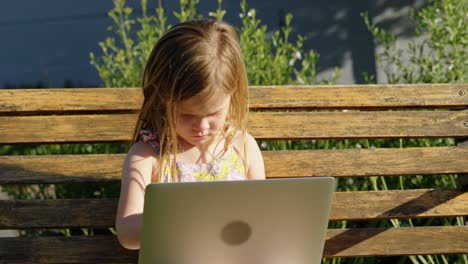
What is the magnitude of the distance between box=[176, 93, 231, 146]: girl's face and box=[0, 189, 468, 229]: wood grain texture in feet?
1.62

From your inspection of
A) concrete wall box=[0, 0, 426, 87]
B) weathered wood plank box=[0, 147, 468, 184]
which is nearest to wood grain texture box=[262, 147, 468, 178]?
weathered wood plank box=[0, 147, 468, 184]

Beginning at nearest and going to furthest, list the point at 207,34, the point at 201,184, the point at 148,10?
the point at 201,184
the point at 207,34
the point at 148,10

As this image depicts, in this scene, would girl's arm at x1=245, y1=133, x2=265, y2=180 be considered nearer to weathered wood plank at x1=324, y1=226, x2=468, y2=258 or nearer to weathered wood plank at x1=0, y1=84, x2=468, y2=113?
weathered wood plank at x1=0, y1=84, x2=468, y2=113

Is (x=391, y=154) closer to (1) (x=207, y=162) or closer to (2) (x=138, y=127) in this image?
(1) (x=207, y=162)

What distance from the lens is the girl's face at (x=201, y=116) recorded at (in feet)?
8.40

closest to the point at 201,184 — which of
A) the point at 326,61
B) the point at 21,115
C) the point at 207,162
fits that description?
the point at 207,162

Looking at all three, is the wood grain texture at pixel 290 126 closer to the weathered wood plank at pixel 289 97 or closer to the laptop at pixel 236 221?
the weathered wood plank at pixel 289 97

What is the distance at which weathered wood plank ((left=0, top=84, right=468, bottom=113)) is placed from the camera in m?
3.04

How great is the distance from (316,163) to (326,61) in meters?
2.90

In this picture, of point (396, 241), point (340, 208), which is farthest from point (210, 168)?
point (396, 241)

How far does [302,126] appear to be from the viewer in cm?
311

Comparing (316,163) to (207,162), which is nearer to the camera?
(207,162)

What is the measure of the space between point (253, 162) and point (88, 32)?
13.6 ft

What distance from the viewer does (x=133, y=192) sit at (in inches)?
102
